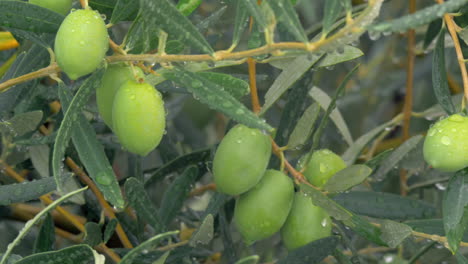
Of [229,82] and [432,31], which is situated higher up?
[229,82]

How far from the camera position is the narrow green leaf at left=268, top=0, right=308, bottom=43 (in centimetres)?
92

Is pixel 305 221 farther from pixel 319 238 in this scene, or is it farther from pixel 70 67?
pixel 70 67

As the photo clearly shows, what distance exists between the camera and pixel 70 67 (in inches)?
37.6

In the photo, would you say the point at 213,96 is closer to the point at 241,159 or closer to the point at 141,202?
the point at 241,159

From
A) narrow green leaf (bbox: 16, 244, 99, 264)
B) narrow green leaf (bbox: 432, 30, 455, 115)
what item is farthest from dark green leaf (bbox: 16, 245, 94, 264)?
narrow green leaf (bbox: 432, 30, 455, 115)

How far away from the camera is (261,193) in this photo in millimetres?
1150

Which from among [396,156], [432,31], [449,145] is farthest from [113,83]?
[432,31]

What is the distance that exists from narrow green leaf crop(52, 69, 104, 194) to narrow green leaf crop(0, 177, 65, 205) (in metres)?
0.10

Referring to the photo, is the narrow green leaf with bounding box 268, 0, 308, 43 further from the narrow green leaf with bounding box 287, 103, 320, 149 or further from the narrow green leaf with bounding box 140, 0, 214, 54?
the narrow green leaf with bounding box 287, 103, 320, 149

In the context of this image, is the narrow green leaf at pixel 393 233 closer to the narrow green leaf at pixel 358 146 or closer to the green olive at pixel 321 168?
the green olive at pixel 321 168

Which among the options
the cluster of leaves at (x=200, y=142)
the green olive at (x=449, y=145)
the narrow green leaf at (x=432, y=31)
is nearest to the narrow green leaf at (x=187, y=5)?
the cluster of leaves at (x=200, y=142)

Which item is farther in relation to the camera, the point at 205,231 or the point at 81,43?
the point at 205,231

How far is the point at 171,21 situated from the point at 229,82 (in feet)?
0.41

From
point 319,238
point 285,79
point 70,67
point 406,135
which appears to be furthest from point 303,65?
point 406,135
